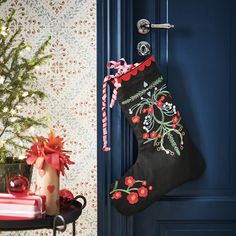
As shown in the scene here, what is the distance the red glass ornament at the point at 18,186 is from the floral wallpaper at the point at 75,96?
1.96ft

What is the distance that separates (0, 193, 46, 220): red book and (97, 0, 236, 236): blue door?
795 mm

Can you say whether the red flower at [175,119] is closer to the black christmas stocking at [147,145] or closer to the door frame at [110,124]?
the black christmas stocking at [147,145]

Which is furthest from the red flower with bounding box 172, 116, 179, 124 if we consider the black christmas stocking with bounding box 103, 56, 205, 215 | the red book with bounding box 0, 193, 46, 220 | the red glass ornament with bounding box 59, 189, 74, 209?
the red book with bounding box 0, 193, 46, 220

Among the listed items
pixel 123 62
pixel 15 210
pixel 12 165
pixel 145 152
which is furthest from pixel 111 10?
pixel 15 210

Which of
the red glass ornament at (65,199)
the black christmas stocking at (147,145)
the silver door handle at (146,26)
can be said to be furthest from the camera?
the silver door handle at (146,26)

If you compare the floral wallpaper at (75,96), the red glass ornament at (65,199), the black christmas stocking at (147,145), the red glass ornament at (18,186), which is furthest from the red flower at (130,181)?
the red glass ornament at (18,186)

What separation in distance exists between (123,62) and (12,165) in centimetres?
77

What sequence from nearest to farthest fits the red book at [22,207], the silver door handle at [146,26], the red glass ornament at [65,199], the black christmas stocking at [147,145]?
the red book at [22,207] → the red glass ornament at [65,199] → the black christmas stocking at [147,145] → the silver door handle at [146,26]

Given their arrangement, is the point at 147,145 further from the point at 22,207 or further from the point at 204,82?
the point at 22,207

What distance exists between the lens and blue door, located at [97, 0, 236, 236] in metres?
2.23

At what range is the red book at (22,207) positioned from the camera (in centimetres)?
151

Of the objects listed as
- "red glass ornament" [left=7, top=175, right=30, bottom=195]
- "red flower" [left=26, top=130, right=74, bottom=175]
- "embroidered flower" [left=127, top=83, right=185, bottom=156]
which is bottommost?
"red glass ornament" [left=7, top=175, right=30, bottom=195]

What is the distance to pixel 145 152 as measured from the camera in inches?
83.0

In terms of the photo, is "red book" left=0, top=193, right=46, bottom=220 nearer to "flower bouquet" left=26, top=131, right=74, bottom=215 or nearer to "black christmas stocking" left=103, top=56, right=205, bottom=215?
"flower bouquet" left=26, top=131, right=74, bottom=215
